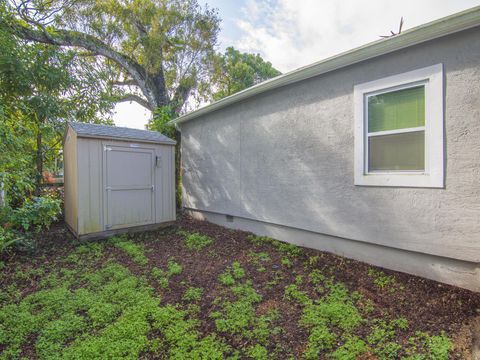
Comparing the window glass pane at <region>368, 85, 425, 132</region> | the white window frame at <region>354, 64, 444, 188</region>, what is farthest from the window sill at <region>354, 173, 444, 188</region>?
the window glass pane at <region>368, 85, 425, 132</region>

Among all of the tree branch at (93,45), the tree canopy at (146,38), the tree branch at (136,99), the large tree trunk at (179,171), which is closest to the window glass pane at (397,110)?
the large tree trunk at (179,171)

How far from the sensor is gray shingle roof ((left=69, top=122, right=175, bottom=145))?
484 centimetres

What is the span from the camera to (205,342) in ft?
7.20

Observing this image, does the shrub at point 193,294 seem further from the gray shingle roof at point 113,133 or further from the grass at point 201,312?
the gray shingle roof at point 113,133

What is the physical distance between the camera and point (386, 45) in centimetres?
314

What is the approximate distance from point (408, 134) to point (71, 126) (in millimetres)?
5672

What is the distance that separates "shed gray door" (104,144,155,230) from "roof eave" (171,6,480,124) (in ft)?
9.22

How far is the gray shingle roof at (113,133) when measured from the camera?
4836 mm

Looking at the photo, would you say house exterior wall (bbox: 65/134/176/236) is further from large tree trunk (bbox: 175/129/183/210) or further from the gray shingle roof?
large tree trunk (bbox: 175/129/183/210)

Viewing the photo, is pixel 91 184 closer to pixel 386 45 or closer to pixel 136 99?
pixel 386 45

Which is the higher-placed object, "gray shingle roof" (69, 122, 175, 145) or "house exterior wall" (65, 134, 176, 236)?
"gray shingle roof" (69, 122, 175, 145)

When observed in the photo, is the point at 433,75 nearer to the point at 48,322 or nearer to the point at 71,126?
the point at 48,322

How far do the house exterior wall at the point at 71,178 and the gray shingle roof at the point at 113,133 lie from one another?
17cm

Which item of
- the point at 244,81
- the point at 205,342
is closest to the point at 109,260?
the point at 205,342
